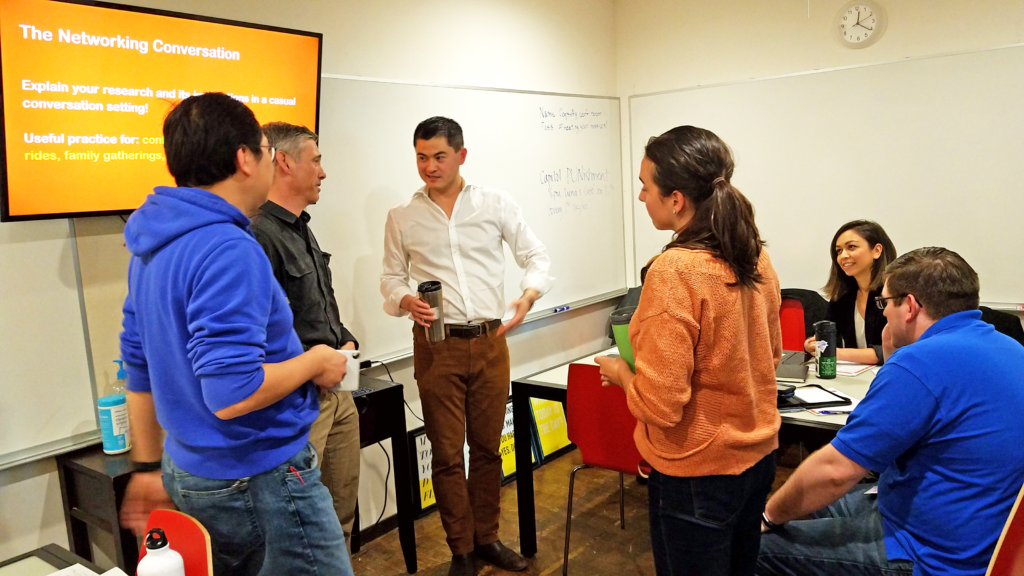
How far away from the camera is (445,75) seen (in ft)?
11.1

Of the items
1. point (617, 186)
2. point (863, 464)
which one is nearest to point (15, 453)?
point (863, 464)

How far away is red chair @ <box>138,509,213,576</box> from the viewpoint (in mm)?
1164

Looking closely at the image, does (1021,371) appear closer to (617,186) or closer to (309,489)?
(309,489)

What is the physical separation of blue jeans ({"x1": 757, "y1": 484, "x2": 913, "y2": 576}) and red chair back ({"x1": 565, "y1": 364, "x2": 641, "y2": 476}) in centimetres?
74

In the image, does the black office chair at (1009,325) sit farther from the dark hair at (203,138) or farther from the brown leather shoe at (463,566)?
the dark hair at (203,138)

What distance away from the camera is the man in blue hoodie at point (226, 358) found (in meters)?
1.21

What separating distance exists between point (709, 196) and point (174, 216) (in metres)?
0.99

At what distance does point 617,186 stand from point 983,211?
198 centimetres

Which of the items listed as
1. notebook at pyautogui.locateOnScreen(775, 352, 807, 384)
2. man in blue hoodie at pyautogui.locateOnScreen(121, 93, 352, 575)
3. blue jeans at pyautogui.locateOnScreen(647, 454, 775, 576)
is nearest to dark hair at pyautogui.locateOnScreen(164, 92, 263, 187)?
man in blue hoodie at pyautogui.locateOnScreen(121, 93, 352, 575)

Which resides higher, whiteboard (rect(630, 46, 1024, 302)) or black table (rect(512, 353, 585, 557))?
whiteboard (rect(630, 46, 1024, 302))

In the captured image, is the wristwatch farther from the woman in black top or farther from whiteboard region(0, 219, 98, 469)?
the woman in black top

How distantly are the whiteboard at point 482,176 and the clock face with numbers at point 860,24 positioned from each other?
4.45ft

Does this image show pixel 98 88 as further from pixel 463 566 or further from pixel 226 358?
pixel 463 566

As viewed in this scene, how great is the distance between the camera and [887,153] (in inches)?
149
